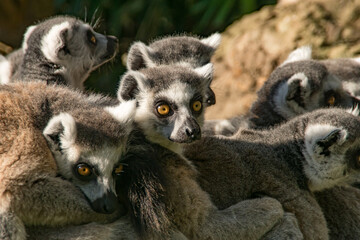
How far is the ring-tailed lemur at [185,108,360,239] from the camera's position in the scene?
187 inches

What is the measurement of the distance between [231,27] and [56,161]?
6461 millimetres

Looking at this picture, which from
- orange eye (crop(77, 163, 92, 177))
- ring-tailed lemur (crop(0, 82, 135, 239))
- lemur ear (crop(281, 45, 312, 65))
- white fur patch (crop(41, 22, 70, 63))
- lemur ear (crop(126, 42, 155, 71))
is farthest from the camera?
lemur ear (crop(281, 45, 312, 65))

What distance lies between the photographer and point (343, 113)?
198 inches

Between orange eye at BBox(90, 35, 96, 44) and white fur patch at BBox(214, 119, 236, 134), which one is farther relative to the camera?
white fur patch at BBox(214, 119, 236, 134)

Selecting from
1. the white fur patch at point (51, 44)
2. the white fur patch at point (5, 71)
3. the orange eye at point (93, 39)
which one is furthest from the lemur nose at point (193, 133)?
the white fur patch at point (5, 71)

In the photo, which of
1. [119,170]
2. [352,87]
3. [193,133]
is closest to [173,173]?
[193,133]

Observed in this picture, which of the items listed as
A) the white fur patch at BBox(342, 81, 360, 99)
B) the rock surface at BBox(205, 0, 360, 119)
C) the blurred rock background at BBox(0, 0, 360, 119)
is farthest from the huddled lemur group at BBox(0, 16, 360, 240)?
the rock surface at BBox(205, 0, 360, 119)

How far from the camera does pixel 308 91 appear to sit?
650cm

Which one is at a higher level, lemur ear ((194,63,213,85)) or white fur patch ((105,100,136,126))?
lemur ear ((194,63,213,85))

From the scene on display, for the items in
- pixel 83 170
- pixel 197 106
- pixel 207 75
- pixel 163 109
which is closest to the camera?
pixel 83 170

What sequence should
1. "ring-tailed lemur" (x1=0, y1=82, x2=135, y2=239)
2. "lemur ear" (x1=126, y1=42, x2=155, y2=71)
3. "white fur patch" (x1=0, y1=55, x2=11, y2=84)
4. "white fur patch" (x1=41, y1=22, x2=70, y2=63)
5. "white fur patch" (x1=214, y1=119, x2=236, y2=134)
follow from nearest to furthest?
1. "ring-tailed lemur" (x1=0, y1=82, x2=135, y2=239)
2. "white fur patch" (x1=41, y1=22, x2=70, y2=63)
3. "lemur ear" (x1=126, y1=42, x2=155, y2=71)
4. "white fur patch" (x1=214, y1=119, x2=236, y2=134)
5. "white fur patch" (x1=0, y1=55, x2=11, y2=84)

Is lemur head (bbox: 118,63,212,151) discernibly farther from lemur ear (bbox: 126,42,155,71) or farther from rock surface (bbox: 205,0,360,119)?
rock surface (bbox: 205,0,360,119)

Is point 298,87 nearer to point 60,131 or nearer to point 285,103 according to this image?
point 285,103

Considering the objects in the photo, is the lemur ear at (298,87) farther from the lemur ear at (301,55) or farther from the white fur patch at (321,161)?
the white fur patch at (321,161)
